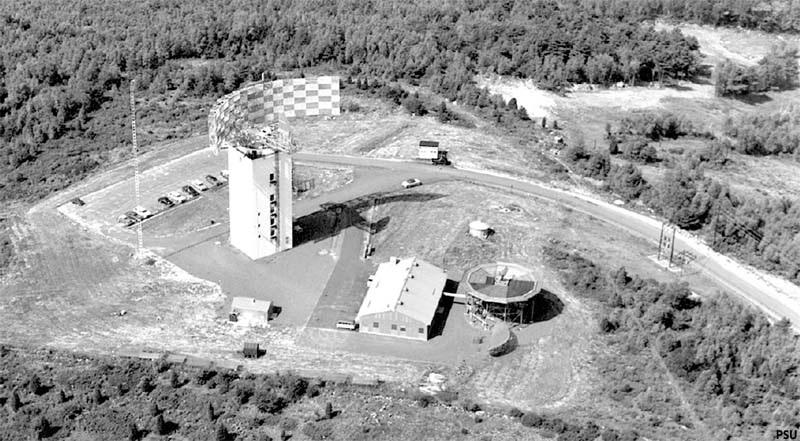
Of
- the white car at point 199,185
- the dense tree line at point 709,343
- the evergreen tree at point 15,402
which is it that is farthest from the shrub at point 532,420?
the white car at point 199,185

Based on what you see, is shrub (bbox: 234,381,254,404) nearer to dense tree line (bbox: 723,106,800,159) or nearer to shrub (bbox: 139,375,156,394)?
shrub (bbox: 139,375,156,394)

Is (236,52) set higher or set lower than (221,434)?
Answer: higher

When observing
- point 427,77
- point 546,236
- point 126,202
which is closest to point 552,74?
point 427,77

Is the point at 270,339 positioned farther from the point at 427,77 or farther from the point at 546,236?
the point at 427,77

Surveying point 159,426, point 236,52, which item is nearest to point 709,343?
point 159,426

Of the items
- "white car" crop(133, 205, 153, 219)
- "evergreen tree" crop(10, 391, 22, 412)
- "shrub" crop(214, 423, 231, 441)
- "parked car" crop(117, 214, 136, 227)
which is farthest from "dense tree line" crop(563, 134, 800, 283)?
"evergreen tree" crop(10, 391, 22, 412)

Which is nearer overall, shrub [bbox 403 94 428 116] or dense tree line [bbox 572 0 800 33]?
shrub [bbox 403 94 428 116]

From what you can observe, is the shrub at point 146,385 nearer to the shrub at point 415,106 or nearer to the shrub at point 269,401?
the shrub at point 269,401

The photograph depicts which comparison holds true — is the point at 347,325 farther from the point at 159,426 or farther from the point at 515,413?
the point at 159,426
